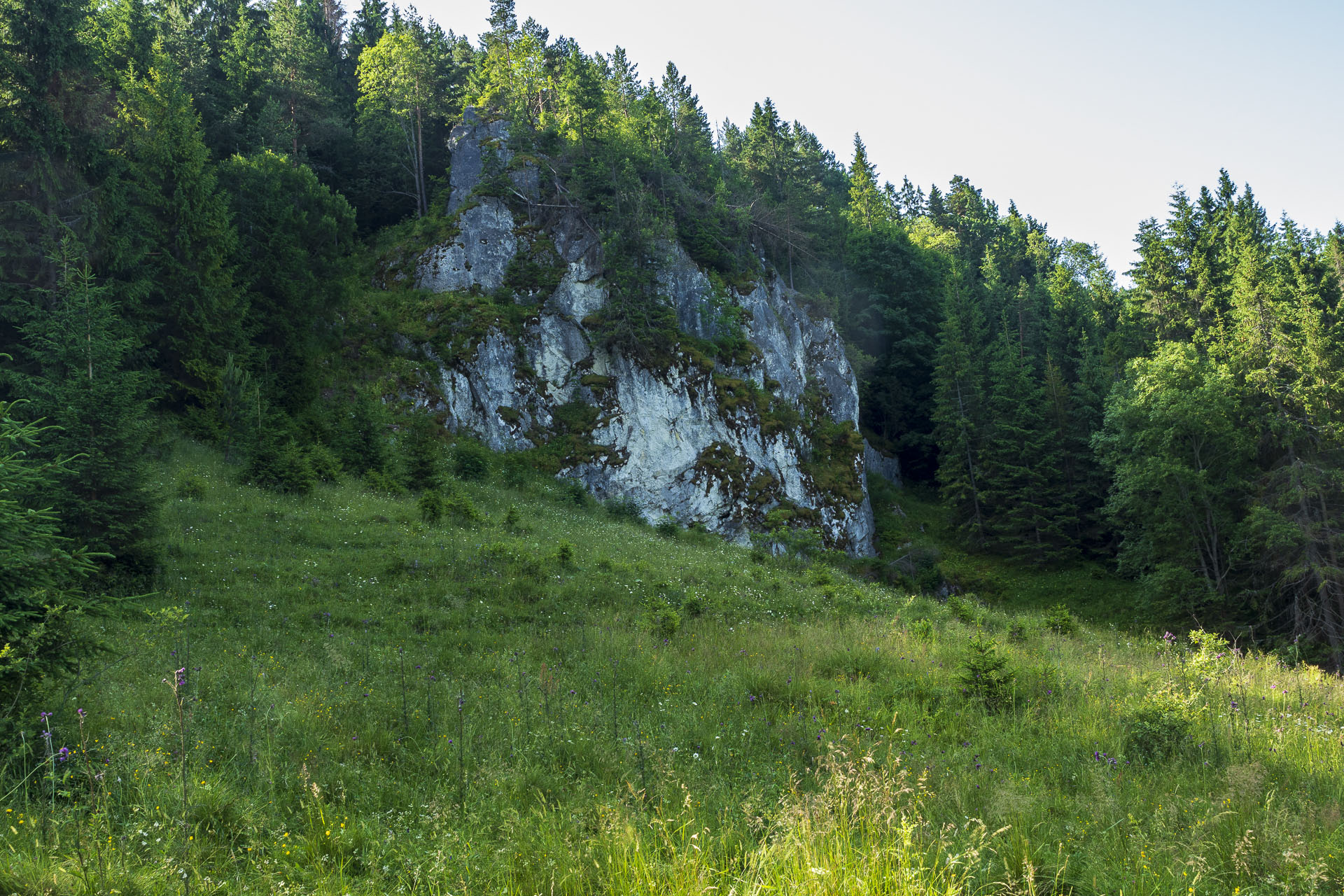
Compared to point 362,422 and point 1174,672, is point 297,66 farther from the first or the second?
point 1174,672

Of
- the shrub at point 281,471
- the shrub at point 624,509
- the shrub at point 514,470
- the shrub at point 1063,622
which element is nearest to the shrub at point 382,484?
the shrub at point 281,471

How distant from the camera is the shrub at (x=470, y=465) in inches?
1033

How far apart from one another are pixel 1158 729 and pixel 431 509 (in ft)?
52.9

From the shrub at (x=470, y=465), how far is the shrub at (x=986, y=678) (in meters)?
21.7

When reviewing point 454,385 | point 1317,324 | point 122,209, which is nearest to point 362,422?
point 454,385

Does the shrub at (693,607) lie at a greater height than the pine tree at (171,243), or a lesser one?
lesser

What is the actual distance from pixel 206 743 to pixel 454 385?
27007mm

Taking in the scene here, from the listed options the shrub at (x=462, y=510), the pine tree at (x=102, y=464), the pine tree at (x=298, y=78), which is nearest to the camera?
the pine tree at (x=102, y=464)

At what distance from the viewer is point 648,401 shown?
33719mm

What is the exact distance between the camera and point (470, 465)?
1041 inches

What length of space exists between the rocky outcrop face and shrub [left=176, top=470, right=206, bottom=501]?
12904 mm

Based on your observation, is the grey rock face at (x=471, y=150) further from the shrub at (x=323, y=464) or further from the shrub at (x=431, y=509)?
the shrub at (x=431, y=509)

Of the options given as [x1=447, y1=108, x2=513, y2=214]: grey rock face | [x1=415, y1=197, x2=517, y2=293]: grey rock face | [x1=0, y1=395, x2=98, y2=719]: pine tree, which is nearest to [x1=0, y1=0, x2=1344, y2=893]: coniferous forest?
[x1=0, y1=395, x2=98, y2=719]: pine tree

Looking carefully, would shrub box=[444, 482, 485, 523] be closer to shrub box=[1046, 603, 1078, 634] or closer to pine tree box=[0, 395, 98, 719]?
pine tree box=[0, 395, 98, 719]
